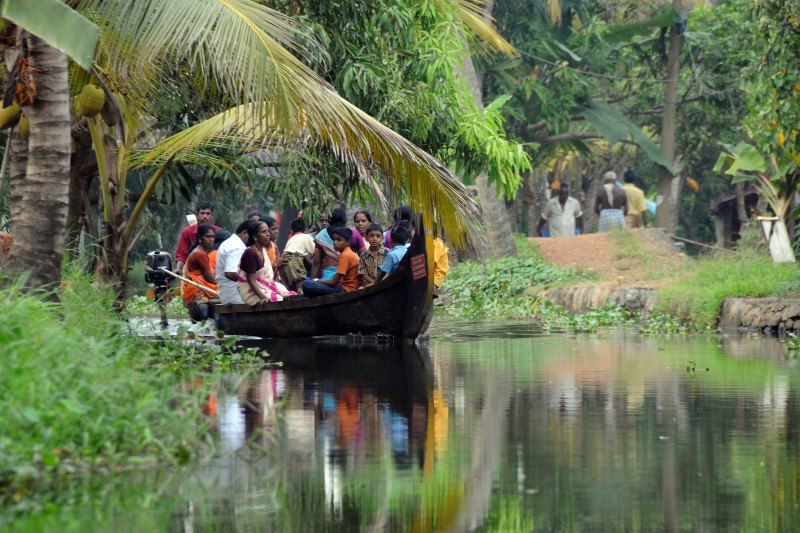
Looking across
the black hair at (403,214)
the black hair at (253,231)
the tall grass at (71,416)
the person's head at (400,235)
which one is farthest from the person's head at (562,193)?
the tall grass at (71,416)

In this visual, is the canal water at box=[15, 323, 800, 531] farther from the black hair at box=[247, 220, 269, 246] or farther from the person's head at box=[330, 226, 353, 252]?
the person's head at box=[330, 226, 353, 252]

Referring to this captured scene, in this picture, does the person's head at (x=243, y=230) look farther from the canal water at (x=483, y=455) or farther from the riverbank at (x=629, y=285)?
the canal water at (x=483, y=455)

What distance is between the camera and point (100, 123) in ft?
47.3

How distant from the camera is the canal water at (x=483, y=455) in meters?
5.66

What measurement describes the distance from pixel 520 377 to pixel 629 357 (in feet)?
9.60

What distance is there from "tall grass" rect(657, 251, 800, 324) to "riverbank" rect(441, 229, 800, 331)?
0.02m

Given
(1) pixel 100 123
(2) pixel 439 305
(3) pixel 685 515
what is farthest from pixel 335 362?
(2) pixel 439 305

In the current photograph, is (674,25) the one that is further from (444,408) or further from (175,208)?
(444,408)

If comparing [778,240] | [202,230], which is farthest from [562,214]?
[202,230]

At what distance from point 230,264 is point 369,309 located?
2.29 m

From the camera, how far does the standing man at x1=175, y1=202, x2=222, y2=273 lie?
19516 millimetres

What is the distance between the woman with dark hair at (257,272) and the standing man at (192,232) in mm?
1515

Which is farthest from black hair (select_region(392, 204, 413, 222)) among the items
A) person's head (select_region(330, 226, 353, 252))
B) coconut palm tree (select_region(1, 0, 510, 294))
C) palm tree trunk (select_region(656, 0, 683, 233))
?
palm tree trunk (select_region(656, 0, 683, 233))

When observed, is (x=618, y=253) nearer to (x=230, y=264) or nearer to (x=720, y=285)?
(x=720, y=285)
